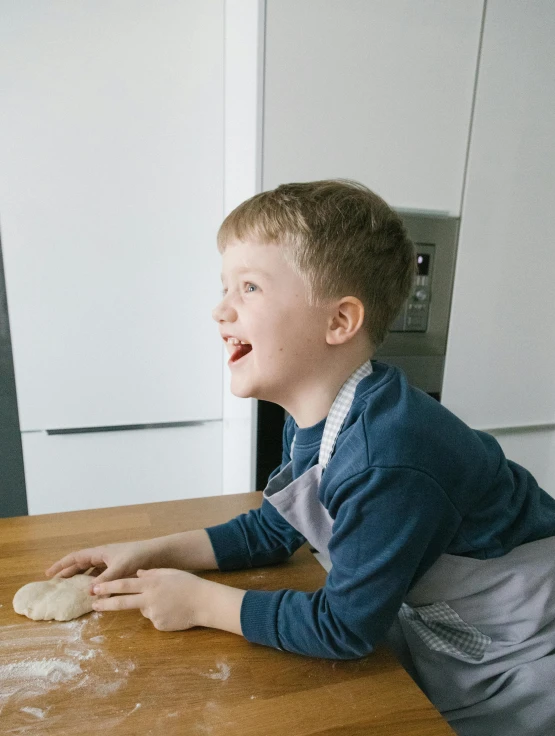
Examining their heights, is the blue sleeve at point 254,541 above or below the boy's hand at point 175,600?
below

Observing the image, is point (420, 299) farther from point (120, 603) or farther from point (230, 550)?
point (120, 603)

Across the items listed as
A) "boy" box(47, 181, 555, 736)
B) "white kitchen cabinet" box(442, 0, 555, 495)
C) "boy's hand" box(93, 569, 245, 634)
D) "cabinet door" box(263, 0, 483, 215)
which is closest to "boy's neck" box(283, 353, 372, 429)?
"boy" box(47, 181, 555, 736)

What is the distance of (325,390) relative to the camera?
26.2 inches

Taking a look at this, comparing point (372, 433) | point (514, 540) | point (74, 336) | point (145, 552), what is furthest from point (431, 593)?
point (74, 336)

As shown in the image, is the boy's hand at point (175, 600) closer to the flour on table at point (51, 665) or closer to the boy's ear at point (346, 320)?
the flour on table at point (51, 665)

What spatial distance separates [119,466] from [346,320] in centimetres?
122

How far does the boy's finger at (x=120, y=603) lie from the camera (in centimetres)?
57

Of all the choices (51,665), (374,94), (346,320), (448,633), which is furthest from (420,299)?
(51,665)

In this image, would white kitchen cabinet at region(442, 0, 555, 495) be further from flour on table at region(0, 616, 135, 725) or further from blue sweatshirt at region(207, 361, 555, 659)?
flour on table at region(0, 616, 135, 725)

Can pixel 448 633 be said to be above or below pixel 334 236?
below

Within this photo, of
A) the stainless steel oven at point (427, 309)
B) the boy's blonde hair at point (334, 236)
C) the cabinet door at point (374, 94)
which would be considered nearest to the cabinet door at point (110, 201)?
the cabinet door at point (374, 94)

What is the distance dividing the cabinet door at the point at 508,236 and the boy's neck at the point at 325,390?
3.23 feet

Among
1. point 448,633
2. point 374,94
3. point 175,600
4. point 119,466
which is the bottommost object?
point 119,466

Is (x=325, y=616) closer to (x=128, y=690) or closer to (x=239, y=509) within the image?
(x=128, y=690)
